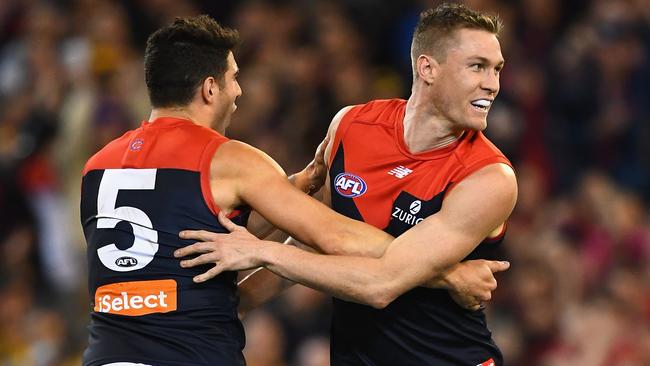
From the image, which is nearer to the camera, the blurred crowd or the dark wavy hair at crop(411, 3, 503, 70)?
the dark wavy hair at crop(411, 3, 503, 70)

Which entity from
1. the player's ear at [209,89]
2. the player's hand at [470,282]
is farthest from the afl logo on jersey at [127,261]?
the player's hand at [470,282]

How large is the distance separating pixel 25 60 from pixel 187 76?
770cm

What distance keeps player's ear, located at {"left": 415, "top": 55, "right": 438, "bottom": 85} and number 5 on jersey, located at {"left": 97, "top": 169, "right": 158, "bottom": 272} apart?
1.39 metres

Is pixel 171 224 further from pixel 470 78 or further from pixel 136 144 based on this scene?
pixel 470 78

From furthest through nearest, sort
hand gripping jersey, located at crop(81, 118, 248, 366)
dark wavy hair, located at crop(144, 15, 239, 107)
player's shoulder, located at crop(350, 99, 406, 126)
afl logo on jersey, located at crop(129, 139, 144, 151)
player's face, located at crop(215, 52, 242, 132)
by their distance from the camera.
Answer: player's shoulder, located at crop(350, 99, 406, 126), player's face, located at crop(215, 52, 242, 132), dark wavy hair, located at crop(144, 15, 239, 107), afl logo on jersey, located at crop(129, 139, 144, 151), hand gripping jersey, located at crop(81, 118, 248, 366)

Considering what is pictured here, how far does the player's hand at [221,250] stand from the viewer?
505 cm

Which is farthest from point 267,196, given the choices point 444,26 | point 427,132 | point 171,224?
point 444,26

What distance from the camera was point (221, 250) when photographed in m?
5.09

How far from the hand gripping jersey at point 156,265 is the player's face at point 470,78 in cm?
110

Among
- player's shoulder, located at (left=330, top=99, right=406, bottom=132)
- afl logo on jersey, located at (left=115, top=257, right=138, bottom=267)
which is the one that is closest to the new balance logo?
player's shoulder, located at (left=330, top=99, right=406, bottom=132)

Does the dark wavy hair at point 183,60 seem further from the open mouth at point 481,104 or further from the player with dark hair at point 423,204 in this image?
the open mouth at point 481,104

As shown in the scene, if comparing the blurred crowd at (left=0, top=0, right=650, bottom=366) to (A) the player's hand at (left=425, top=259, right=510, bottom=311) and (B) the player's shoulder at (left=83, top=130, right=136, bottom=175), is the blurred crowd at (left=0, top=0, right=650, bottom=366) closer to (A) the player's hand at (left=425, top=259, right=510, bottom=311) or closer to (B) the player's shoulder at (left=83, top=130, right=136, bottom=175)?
(A) the player's hand at (left=425, top=259, right=510, bottom=311)

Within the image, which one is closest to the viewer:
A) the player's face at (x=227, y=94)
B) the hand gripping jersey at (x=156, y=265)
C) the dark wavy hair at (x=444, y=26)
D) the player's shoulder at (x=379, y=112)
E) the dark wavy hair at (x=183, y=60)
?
the hand gripping jersey at (x=156, y=265)

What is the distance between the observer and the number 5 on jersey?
507 cm
